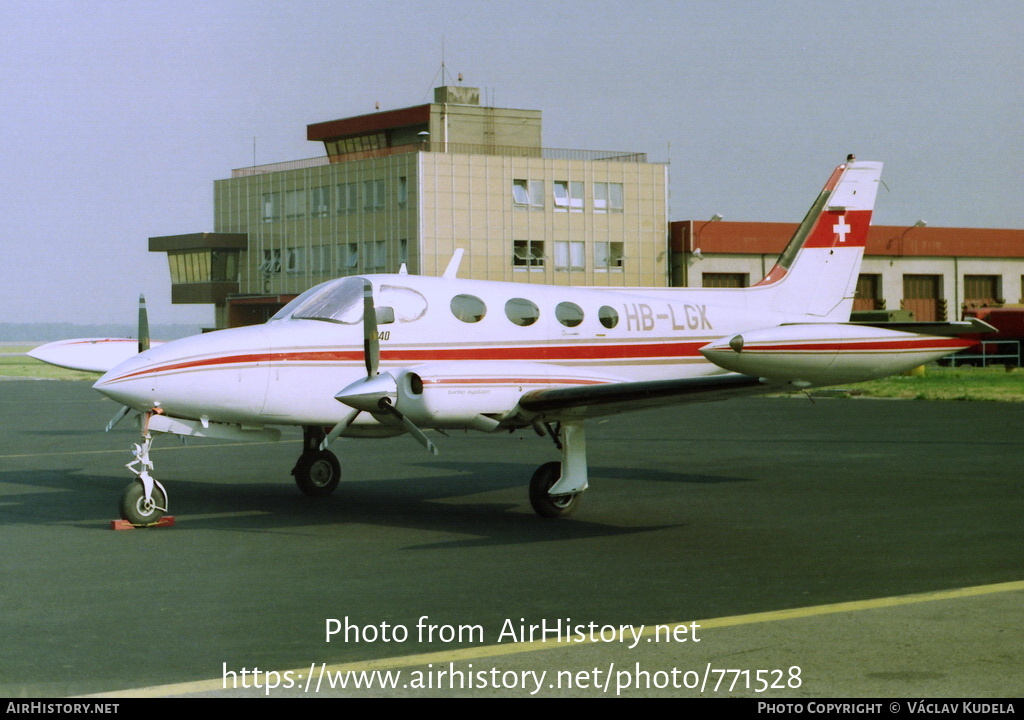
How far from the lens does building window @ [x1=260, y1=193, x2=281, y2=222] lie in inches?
3036

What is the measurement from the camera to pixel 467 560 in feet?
34.5

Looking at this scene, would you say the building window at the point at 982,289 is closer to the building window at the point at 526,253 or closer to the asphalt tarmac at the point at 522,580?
the building window at the point at 526,253

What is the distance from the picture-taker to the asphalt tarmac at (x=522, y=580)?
675cm

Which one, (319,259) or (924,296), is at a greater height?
(319,259)

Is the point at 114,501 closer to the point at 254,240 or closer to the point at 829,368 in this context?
the point at 829,368

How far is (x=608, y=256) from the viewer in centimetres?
7344

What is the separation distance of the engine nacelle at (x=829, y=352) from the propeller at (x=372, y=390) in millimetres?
3285

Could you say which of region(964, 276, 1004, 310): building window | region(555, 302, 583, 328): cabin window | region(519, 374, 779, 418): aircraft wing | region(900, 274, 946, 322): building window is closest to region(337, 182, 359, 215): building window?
region(900, 274, 946, 322): building window

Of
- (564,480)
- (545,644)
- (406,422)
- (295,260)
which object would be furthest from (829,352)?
(295,260)

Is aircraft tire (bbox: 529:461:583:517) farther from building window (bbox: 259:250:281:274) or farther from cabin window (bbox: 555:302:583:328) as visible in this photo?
building window (bbox: 259:250:281:274)

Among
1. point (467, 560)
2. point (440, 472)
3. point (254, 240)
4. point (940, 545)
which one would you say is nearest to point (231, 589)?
point (467, 560)

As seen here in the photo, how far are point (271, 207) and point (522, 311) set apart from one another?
66445 millimetres

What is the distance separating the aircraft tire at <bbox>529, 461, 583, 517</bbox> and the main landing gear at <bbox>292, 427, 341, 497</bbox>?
3.24 metres

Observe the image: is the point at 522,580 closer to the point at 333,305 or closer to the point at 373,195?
the point at 333,305
